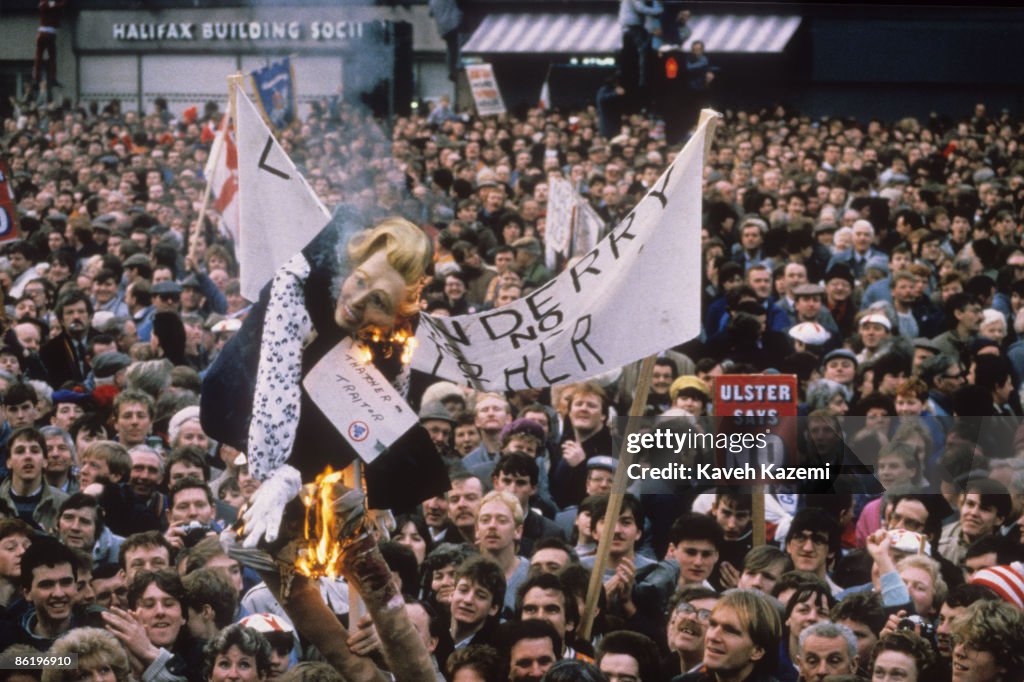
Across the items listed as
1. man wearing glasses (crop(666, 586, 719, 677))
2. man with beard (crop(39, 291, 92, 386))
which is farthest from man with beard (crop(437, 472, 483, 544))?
man with beard (crop(39, 291, 92, 386))

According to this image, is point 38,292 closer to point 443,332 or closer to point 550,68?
point 443,332

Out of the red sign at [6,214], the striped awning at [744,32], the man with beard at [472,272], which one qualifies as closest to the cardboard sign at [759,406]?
the man with beard at [472,272]

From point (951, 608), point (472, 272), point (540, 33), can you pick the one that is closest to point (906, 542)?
point (951, 608)

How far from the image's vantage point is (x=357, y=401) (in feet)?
13.0

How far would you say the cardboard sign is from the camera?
618 cm

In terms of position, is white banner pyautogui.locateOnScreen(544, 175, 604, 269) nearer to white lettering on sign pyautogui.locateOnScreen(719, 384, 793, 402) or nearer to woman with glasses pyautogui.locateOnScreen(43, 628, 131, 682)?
white lettering on sign pyautogui.locateOnScreen(719, 384, 793, 402)

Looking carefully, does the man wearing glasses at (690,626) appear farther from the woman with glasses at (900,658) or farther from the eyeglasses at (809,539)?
the eyeglasses at (809,539)

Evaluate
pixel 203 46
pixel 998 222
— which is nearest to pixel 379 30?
pixel 998 222

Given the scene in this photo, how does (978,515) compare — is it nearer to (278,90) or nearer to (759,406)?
(759,406)

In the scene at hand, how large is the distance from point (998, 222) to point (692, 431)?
246 inches

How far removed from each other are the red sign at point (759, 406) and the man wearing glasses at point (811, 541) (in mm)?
507

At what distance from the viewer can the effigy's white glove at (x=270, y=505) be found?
144 inches

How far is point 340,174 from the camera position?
299 inches

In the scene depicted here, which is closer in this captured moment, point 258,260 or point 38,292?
point 258,260
